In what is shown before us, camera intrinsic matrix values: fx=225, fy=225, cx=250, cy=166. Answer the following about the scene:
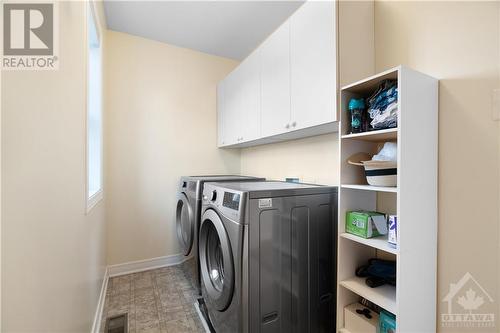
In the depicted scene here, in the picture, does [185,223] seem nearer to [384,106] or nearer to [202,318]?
[202,318]

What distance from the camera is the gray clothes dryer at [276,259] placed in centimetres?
116

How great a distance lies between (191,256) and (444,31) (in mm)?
2288

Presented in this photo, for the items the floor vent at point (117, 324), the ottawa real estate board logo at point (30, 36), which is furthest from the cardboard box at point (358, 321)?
the ottawa real estate board logo at point (30, 36)

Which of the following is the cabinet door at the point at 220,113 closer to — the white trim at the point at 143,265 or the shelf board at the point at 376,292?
the white trim at the point at 143,265

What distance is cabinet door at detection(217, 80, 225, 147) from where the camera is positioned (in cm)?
279

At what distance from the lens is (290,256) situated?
1253 mm

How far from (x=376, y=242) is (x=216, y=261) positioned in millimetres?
1077

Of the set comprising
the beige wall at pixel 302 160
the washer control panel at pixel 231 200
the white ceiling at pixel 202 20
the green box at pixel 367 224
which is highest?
the white ceiling at pixel 202 20

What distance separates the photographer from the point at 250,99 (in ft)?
7.02

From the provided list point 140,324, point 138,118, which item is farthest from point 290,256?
point 138,118

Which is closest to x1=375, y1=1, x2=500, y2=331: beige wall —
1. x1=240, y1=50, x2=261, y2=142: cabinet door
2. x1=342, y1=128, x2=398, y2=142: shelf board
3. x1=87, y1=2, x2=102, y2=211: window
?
x1=342, y1=128, x2=398, y2=142: shelf board

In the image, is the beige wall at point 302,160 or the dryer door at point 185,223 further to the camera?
the dryer door at point 185,223

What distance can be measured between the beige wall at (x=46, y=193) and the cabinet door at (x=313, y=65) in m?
Result: 1.27

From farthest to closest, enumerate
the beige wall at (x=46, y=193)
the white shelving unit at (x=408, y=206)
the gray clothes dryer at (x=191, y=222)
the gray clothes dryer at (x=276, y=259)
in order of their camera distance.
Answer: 1. the gray clothes dryer at (x=191, y=222)
2. the gray clothes dryer at (x=276, y=259)
3. the white shelving unit at (x=408, y=206)
4. the beige wall at (x=46, y=193)
